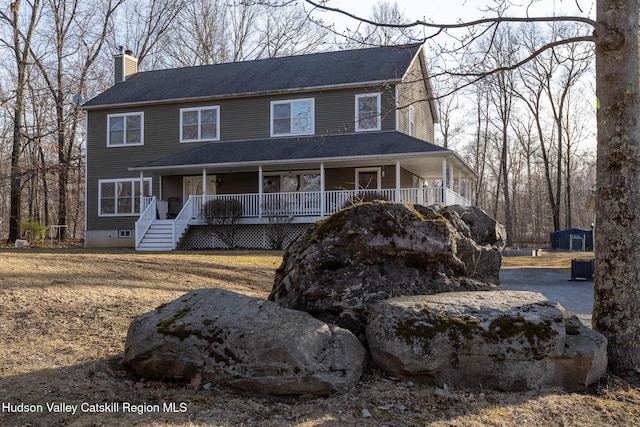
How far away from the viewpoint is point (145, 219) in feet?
67.1

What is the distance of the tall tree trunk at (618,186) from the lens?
4605 mm

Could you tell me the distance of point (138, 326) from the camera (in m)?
4.34

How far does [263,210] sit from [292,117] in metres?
4.13

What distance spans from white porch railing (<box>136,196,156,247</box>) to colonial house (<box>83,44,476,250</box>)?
5cm

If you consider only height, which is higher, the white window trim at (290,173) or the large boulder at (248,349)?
the white window trim at (290,173)

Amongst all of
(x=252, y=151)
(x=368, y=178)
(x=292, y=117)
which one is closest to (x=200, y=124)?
(x=252, y=151)

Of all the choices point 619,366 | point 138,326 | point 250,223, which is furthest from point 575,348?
point 250,223

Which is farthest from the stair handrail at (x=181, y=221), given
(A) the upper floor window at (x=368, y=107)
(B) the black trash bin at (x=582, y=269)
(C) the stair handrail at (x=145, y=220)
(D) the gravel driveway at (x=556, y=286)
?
(B) the black trash bin at (x=582, y=269)

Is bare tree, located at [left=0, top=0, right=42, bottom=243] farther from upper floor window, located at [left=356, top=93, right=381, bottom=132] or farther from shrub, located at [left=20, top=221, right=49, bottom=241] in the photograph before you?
upper floor window, located at [left=356, top=93, right=381, bottom=132]

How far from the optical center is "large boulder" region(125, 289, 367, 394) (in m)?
3.86

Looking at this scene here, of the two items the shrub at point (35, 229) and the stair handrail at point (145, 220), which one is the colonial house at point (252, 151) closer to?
the stair handrail at point (145, 220)

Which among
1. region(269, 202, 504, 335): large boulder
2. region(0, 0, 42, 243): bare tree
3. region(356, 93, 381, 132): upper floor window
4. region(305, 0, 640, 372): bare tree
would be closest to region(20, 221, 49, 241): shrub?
region(0, 0, 42, 243): bare tree

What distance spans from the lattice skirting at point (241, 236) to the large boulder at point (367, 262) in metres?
14.3

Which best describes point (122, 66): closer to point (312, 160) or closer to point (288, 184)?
point (288, 184)
